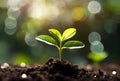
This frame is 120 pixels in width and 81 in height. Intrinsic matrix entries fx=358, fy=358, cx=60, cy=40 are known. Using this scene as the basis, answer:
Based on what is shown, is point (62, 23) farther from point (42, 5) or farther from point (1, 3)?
point (1, 3)

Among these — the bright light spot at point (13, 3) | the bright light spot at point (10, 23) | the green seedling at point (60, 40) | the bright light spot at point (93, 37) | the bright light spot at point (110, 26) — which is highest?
the bright light spot at point (13, 3)

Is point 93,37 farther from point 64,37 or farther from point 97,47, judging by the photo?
point 64,37

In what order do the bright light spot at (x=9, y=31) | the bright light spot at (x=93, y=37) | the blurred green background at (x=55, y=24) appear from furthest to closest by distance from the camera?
1. the bright light spot at (x=9, y=31)
2. the bright light spot at (x=93, y=37)
3. the blurred green background at (x=55, y=24)

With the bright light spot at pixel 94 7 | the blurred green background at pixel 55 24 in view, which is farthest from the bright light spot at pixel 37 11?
the bright light spot at pixel 94 7

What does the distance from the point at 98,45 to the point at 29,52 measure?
0.81 meters

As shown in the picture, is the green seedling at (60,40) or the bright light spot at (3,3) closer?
the green seedling at (60,40)

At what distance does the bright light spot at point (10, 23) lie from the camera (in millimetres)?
4529

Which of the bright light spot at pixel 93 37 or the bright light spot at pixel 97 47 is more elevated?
the bright light spot at pixel 93 37

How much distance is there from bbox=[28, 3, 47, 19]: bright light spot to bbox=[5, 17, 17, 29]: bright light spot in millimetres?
222

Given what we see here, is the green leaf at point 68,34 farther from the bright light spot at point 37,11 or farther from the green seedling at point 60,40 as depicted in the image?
the bright light spot at point 37,11

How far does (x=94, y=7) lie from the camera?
14.9 ft

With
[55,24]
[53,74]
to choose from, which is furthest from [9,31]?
[53,74]

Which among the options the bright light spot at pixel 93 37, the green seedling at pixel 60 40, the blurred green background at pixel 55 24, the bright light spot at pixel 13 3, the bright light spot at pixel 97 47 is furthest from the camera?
the bright light spot at pixel 13 3

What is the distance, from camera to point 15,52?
4152 mm
